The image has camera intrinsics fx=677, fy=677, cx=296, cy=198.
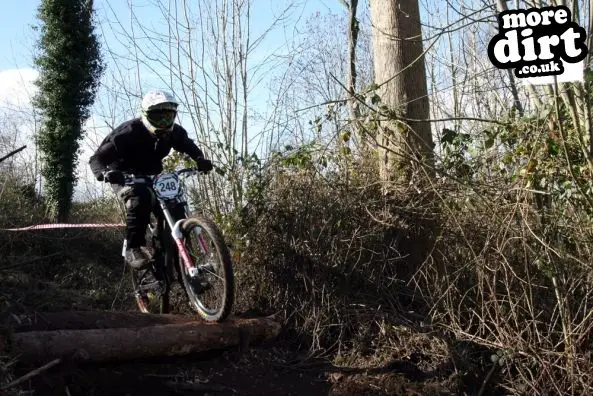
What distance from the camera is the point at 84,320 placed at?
4.77 meters

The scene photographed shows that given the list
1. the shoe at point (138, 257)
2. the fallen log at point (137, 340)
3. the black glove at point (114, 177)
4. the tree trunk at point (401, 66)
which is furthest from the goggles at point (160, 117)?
the tree trunk at point (401, 66)

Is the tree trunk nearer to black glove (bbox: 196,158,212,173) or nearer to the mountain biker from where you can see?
black glove (bbox: 196,158,212,173)

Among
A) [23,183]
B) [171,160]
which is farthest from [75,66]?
[171,160]

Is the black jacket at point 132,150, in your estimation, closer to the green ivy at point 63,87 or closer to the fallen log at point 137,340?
the fallen log at point 137,340

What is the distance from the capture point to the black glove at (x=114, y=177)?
5383 mm

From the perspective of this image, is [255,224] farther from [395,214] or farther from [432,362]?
[432,362]

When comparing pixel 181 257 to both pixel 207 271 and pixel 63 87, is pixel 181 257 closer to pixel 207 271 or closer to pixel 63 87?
pixel 207 271

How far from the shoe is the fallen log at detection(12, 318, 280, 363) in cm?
91

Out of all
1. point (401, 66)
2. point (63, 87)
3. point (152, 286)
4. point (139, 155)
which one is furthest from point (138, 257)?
point (63, 87)

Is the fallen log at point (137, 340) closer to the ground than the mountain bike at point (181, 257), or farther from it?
closer to the ground

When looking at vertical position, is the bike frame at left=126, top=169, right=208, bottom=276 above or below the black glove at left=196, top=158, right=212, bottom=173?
below

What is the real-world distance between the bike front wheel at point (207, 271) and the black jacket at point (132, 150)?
2.80 feet

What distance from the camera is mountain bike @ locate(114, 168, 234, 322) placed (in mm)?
5066

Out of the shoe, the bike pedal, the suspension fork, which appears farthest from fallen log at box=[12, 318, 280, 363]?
the shoe
